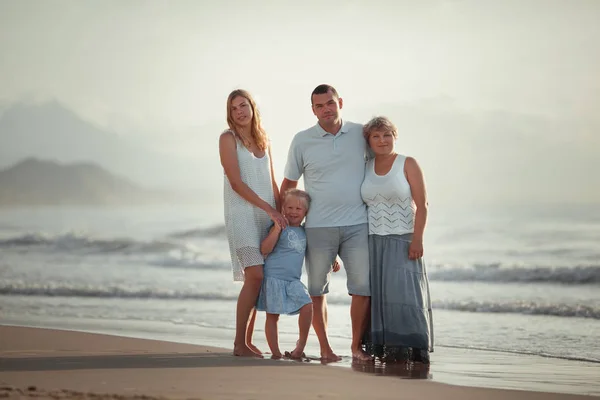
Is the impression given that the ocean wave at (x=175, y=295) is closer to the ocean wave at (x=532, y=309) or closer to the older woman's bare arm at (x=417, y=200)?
the ocean wave at (x=532, y=309)

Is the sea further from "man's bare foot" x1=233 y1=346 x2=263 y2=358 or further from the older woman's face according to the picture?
the older woman's face

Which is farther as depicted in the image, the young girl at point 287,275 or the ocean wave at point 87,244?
the ocean wave at point 87,244

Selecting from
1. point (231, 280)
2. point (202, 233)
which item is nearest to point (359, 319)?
point (231, 280)

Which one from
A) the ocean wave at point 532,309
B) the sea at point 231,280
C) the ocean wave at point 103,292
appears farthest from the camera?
the ocean wave at point 103,292

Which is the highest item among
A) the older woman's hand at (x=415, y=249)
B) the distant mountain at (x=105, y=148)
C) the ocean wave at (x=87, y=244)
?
the distant mountain at (x=105, y=148)

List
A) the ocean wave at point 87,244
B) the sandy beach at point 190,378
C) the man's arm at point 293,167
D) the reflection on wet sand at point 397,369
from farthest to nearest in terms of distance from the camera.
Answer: the ocean wave at point 87,244
the man's arm at point 293,167
the reflection on wet sand at point 397,369
the sandy beach at point 190,378

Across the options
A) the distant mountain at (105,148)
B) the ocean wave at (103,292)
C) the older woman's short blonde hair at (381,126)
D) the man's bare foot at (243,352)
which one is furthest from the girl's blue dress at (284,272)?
the distant mountain at (105,148)

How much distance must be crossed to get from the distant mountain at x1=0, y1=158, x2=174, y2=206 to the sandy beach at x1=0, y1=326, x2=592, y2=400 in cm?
1556

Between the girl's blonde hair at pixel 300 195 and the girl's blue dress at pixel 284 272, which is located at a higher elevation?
the girl's blonde hair at pixel 300 195

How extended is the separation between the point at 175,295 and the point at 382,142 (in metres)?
5.51

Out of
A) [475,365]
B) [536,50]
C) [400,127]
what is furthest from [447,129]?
[475,365]

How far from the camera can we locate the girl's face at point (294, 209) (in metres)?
4.87

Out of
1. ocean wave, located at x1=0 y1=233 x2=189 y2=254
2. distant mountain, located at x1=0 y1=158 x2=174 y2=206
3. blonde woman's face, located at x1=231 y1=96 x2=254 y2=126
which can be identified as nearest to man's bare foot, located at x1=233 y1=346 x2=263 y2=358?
blonde woman's face, located at x1=231 y1=96 x2=254 y2=126

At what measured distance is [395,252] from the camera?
4.88 m
